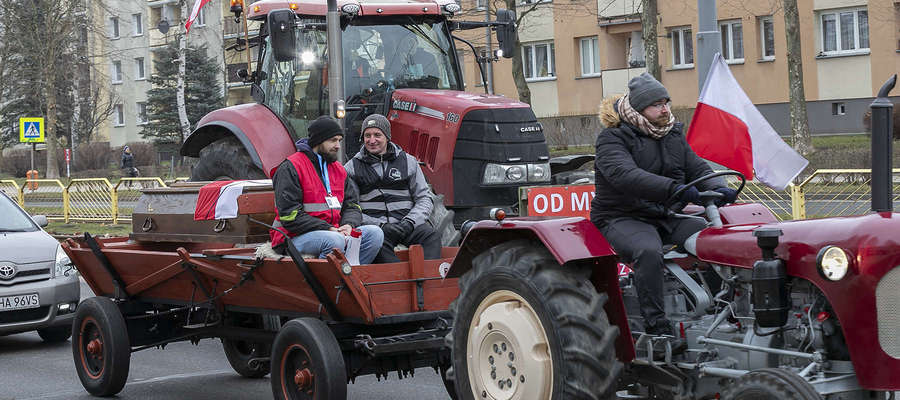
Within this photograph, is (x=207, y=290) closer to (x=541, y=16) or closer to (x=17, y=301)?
(x=17, y=301)

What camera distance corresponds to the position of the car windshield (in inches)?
462

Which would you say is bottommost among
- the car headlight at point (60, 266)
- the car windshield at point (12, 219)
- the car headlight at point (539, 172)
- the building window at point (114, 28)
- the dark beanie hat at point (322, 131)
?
the car headlight at point (60, 266)

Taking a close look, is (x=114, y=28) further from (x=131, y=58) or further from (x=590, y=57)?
(x=590, y=57)

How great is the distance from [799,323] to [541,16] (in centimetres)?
4207

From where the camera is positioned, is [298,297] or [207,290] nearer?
[298,297]

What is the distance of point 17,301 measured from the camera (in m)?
10.8

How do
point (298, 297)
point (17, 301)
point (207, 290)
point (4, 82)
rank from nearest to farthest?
point (298, 297) → point (207, 290) → point (17, 301) → point (4, 82)

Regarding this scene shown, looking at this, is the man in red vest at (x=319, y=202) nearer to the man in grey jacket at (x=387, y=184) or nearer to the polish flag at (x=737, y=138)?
the man in grey jacket at (x=387, y=184)

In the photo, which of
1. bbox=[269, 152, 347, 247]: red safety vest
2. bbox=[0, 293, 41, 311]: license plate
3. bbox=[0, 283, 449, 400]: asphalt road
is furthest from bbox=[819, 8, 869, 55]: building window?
bbox=[269, 152, 347, 247]: red safety vest

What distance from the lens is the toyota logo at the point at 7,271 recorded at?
10.9 m

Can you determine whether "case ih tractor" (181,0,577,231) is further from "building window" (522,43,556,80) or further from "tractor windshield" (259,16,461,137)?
"building window" (522,43,556,80)

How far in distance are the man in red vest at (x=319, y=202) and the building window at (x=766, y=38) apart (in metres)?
33.8

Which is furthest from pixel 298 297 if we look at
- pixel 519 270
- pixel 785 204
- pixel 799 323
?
pixel 785 204

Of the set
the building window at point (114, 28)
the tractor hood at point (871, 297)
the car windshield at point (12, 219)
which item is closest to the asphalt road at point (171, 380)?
the car windshield at point (12, 219)
